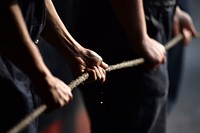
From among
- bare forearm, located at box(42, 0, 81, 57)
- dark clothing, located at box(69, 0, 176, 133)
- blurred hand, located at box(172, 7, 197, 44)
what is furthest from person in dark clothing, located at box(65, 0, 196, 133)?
bare forearm, located at box(42, 0, 81, 57)

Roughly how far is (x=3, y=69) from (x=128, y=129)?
33.1 inches

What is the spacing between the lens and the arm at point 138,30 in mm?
2395

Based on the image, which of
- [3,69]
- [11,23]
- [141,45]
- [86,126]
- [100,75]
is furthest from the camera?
[86,126]

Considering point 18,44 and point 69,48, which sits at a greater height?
point 18,44

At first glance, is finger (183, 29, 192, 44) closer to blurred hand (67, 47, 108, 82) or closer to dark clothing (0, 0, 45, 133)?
blurred hand (67, 47, 108, 82)

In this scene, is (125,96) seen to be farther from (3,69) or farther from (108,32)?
(3,69)

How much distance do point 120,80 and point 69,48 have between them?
19.6 inches

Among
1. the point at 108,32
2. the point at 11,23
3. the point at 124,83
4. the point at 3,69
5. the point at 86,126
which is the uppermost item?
the point at 11,23

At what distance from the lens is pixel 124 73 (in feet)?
8.63

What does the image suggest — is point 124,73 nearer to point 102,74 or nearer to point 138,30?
point 138,30

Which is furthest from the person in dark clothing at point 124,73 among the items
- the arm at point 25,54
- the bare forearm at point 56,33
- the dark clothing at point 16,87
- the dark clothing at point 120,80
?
the arm at point 25,54

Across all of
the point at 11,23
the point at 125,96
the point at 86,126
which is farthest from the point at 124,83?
the point at 11,23

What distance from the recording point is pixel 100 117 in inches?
106

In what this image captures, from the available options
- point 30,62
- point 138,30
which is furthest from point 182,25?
point 30,62
